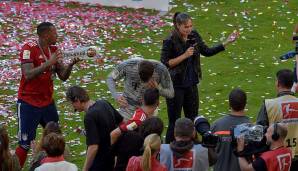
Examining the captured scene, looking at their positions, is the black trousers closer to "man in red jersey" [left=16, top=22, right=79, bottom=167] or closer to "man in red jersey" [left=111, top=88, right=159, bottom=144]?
"man in red jersey" [left=16, top=22, right=79, bottom=167]

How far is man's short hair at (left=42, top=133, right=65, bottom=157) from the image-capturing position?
24.5 ft

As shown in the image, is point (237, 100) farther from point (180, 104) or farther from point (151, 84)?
point (180, 104)

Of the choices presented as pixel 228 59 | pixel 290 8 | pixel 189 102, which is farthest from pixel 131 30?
pixel 189 102

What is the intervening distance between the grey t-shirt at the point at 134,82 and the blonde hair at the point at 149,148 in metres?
2.20

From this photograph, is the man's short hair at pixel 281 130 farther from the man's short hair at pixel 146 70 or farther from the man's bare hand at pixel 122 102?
the man's bare hand at pixel 122 102

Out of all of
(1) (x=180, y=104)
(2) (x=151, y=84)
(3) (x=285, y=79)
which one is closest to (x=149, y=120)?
(2) (x=151, y=84)

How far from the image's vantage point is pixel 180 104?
10.9 m

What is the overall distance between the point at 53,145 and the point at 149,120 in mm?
1154

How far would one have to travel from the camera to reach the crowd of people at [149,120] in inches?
298

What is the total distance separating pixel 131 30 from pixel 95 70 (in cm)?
384

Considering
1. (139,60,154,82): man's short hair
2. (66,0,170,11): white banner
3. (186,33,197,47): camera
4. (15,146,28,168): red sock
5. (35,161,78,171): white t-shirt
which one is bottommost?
(15,146,28,168): red sock

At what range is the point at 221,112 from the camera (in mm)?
13812

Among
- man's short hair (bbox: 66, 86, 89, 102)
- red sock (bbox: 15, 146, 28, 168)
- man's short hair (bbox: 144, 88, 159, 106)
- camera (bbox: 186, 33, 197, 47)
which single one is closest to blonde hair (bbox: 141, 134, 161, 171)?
man's short hair (bbox: 144, 88, 159, 106)

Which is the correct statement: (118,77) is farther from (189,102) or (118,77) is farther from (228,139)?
(228,139)
